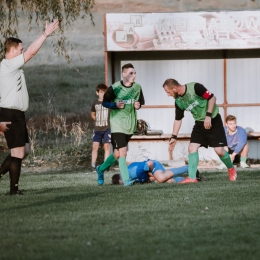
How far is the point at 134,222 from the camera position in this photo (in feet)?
26.0

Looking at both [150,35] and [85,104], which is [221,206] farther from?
[85,104]

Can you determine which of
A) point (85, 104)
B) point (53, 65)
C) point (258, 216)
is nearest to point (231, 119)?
point (258, 216)

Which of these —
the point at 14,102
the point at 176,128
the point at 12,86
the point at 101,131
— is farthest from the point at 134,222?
the point at 101,131

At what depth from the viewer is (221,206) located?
9062 mm

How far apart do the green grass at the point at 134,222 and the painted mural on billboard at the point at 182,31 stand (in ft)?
20.7

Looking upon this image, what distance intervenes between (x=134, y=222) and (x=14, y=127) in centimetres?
314

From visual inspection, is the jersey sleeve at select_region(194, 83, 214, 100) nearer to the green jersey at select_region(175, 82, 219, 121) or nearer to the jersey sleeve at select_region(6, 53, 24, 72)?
the green jersey at select_region(175, 82, 219, 121)

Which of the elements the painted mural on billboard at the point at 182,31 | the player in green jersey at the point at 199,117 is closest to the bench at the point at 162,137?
the painted mural on billboard at the point at 182,31

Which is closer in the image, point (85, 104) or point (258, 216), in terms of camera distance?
point (258, 216)

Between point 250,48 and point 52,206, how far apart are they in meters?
9.62

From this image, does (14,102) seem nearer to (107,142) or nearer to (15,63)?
(15,63)

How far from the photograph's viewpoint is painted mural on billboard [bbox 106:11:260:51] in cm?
1750

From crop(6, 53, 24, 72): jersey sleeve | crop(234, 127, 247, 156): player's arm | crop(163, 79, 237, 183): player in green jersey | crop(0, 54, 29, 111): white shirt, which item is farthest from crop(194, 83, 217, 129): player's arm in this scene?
crop(234, 127, 247, 156): player's arm

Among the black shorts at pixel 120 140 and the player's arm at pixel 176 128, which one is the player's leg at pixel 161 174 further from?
the black shorts at pixel 120 140
